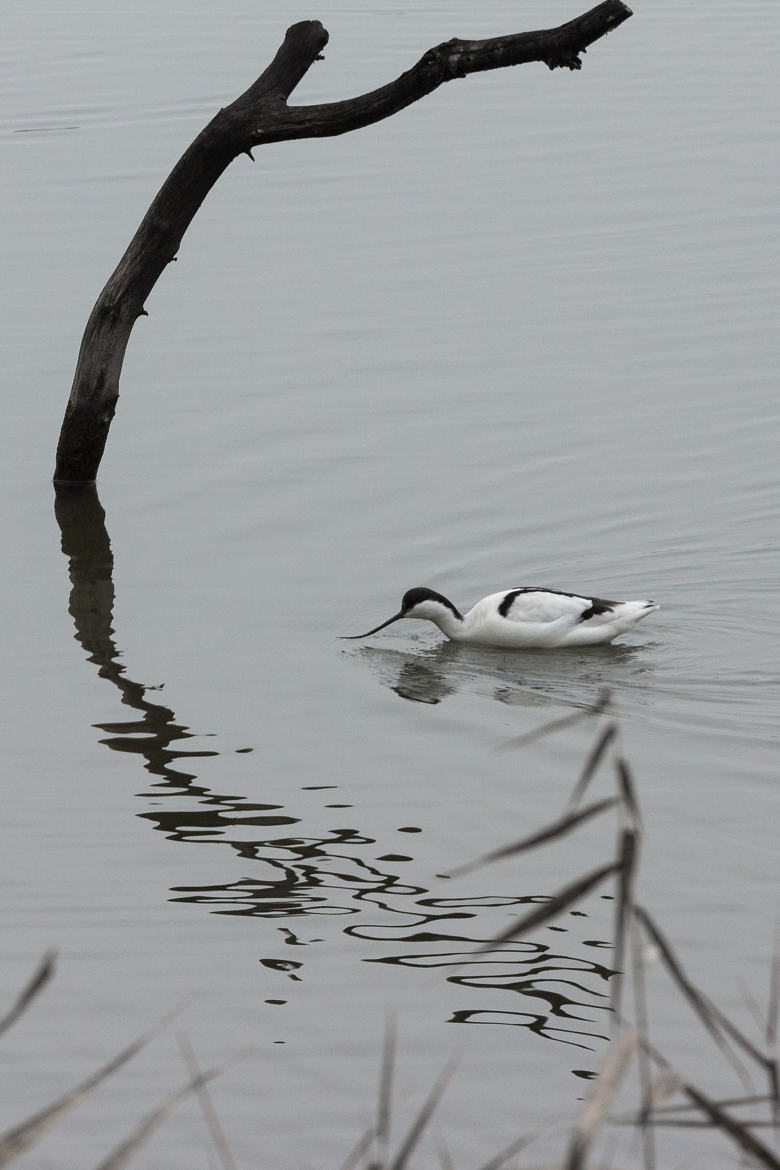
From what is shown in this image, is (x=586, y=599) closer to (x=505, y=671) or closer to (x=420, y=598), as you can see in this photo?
(x=505, y=671)

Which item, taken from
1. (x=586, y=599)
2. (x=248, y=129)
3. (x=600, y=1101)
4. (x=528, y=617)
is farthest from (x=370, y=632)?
(x=600, y=1101)

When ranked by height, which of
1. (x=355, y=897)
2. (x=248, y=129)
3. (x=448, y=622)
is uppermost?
(x=248, y=129)

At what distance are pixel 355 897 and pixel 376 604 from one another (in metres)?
3.82

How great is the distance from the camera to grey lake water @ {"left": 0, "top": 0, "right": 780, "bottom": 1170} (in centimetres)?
534

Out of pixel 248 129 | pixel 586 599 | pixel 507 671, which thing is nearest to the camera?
pixel 586 599

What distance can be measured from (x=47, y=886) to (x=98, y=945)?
55cm

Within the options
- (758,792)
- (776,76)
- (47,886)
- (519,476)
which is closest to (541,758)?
(758,792)

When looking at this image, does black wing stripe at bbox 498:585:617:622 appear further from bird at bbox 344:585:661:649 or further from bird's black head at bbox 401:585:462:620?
bird's black head at bbox 401:585:462:620

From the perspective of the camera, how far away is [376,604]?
987 centimetres

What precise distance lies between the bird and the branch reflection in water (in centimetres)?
59

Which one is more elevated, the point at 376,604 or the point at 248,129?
the point at 248,129

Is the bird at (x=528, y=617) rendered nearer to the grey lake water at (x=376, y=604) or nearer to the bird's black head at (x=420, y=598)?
the bird's black head at (x=420, y=598)

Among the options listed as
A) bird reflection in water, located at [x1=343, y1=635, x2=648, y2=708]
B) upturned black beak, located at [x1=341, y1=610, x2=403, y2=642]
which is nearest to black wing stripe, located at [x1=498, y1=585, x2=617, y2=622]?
bird reflection in water, located at [x1=343, y1=635, x2=648, y2=708]

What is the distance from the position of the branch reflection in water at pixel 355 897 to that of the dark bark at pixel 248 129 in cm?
313
